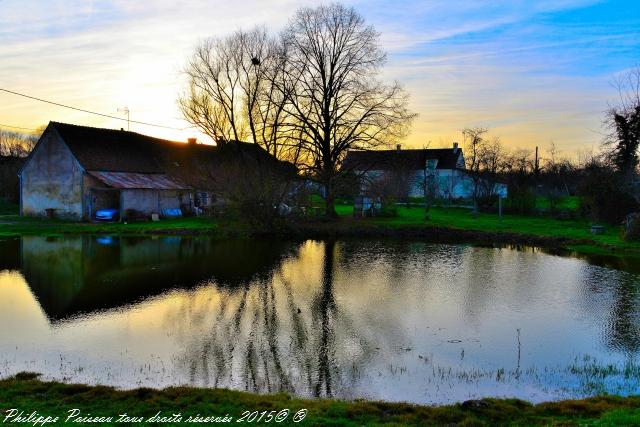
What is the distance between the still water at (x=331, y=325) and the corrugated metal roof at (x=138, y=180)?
668 inches

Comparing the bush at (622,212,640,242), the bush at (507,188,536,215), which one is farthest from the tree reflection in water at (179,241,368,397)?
the bush at (507,188,536,215)

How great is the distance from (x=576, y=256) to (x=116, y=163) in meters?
33.3

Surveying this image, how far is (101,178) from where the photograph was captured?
3719cm

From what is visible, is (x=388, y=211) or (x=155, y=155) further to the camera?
(x=155, y=155)

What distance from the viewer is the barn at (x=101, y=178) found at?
3700 centimetres

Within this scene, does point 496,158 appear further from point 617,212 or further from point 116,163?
point 116,163

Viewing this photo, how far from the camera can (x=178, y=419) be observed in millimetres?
6117

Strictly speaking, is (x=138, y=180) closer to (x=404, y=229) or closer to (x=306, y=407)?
(x=404, y=229)

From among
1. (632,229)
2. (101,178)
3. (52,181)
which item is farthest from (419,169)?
(52,181)

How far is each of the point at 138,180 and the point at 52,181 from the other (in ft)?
20.0

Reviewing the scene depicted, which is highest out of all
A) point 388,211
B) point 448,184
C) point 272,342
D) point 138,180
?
point 448,184

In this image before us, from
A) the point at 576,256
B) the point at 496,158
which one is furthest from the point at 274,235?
the point at 496,158

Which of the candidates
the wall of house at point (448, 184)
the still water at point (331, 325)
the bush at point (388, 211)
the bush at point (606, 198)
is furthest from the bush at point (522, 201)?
the still water at point (331, 325)

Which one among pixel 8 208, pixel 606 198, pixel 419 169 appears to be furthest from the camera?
pixel 419 169
